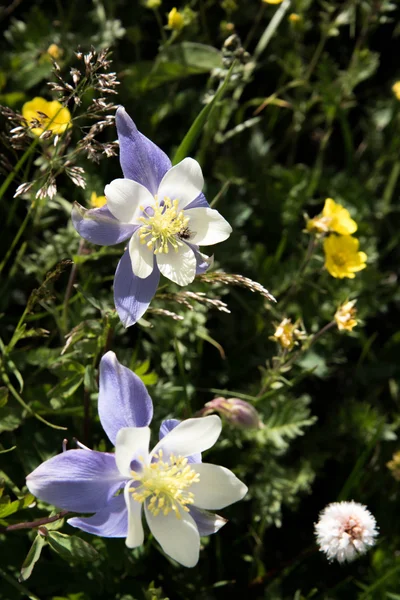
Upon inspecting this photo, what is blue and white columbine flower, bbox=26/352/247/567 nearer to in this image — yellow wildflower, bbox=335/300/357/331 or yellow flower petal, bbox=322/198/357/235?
yellow wildflower, bbox=335/300/357/331

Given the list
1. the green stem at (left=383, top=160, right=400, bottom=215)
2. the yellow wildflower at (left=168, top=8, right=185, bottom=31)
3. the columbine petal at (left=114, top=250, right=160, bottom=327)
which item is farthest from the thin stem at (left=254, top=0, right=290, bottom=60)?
the columbine petal at (left=114, top=250, right=160, bottom=327)

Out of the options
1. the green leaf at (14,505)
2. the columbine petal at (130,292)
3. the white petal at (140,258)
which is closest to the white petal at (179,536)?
the green leaf at (14,505)

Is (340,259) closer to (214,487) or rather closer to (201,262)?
(201,262)

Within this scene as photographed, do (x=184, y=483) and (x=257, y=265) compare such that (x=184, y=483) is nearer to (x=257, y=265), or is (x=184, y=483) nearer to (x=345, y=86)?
(x=257, y=265)

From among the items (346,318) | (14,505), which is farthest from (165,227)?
(14,505)

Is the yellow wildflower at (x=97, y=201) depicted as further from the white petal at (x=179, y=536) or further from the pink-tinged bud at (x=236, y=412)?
the white petal at (x=179, y=536)

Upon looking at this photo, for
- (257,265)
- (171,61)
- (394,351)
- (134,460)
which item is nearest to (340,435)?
(394,351)
